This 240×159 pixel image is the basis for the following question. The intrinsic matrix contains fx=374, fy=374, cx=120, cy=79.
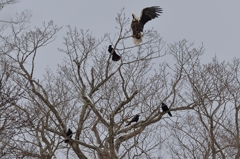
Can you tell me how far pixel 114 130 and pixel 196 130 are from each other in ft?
9.41

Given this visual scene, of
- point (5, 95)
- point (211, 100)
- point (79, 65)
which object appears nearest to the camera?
point (5, 95)

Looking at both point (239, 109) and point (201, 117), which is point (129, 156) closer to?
point (201, 117)

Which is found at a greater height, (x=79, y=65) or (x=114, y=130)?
(x=79, y=65)

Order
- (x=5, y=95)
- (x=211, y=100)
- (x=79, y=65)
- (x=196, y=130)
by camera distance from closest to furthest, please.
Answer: (x=5, y=95) → (x=211, y=100) → (x=79, y=65) → (x=196, y=130)

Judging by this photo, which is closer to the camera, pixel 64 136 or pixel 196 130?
pixel 64 136

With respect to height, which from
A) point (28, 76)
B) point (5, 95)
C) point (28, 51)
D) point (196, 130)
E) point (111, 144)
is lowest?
point (5, 95)

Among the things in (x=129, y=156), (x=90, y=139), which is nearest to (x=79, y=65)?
(x=90, y=139)

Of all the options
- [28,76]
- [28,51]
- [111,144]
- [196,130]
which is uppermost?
[28,51]

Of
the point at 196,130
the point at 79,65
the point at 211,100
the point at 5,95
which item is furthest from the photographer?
the point at 196,130

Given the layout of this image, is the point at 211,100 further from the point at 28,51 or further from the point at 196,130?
the point at 28,51

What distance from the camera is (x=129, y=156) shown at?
11.0 metres

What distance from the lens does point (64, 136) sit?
9359 mm

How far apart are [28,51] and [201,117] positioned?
15.7 feet

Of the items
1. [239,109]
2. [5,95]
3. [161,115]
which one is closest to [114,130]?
[161,115]
